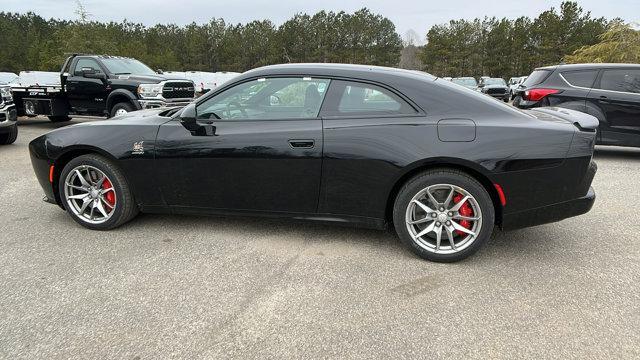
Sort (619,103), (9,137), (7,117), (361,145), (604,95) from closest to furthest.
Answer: (361,145), (619,103), (604,95), (7,117), (9,137)

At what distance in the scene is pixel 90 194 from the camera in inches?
160

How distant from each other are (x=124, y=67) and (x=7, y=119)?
3856 mm

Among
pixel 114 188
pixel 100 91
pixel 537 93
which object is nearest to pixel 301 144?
pixel 114 188

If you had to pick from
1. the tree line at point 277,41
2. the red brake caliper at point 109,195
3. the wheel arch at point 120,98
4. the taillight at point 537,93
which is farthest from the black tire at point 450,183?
the tree line at point 277,41

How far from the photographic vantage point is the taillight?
307 inches

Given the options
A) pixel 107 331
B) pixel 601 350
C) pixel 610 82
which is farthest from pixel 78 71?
pixel 601 350

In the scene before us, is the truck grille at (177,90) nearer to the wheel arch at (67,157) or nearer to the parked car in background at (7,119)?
the parked car in background at (7,119)

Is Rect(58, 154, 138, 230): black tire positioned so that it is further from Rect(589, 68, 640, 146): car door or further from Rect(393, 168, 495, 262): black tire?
Rect(589, 68, 640, 146): car door

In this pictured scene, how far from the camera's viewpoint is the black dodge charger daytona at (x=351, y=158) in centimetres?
Answer: 331

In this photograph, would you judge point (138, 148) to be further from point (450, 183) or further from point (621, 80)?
point (621, 80)

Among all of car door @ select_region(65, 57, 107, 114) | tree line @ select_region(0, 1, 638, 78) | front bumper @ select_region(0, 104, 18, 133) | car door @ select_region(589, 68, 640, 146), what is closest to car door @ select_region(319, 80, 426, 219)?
car door @ select_region(589, 68, 640, 146)

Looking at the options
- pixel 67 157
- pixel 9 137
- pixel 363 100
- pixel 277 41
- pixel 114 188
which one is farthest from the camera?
pixel 277 41

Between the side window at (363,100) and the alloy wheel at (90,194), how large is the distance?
2.09 meters

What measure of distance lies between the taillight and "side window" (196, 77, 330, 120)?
5.65 metres
